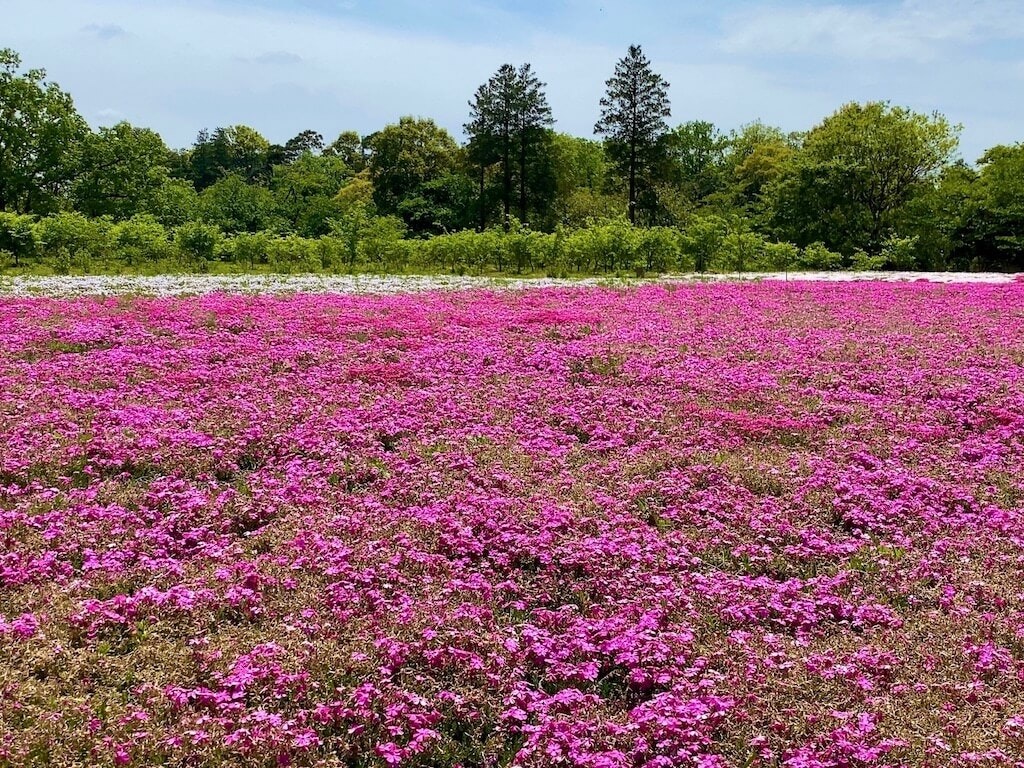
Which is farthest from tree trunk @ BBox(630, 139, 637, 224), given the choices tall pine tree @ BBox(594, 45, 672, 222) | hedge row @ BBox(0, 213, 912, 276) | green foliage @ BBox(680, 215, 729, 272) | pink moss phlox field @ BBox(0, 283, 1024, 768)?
pink moss phlox field @ BBox(0, 283, 1024, 768)

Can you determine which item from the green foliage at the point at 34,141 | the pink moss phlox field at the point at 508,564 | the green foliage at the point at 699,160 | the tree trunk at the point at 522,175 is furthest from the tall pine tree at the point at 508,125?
the pink moss phlox field at the point at 508,564

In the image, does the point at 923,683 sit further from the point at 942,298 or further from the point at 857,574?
the point at 942,298

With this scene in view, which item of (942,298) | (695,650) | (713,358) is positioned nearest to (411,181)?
(942,298)

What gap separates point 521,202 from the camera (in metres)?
62.8

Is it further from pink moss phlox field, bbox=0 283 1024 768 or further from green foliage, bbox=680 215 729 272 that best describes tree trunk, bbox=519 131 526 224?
pink moss phlox field, bbox=0 283 1024 768

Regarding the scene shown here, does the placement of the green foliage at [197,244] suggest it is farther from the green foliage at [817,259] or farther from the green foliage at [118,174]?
the green foliage at [817,259]

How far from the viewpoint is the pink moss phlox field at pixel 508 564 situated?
439cm

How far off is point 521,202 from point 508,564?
58.7 meters

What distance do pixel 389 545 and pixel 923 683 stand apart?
4.09 metres

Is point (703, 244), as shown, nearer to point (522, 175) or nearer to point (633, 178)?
point (633, 178)

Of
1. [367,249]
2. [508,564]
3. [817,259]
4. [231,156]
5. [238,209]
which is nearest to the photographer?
[508,564]

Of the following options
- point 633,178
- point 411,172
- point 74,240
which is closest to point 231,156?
point 411,172

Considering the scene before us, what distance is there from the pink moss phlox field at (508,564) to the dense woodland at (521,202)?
81.4 ft

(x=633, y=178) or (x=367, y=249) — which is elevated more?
(x=633, y=178)
